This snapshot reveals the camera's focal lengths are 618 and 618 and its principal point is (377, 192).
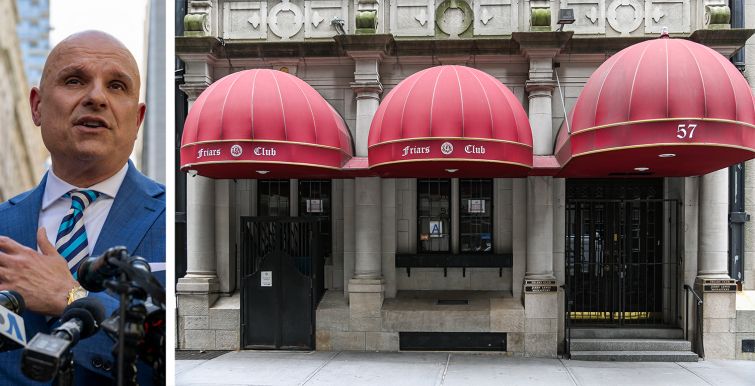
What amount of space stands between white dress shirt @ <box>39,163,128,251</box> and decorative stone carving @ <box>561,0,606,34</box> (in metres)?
10.1

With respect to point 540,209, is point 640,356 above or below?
below

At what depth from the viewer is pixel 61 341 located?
2627 mm

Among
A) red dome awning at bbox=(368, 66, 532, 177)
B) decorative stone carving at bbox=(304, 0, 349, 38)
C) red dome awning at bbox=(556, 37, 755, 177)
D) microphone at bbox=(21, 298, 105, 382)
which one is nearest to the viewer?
microphone at bbox=(21, 298, 105, 382)

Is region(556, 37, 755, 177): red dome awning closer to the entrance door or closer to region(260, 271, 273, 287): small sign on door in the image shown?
the entrance door

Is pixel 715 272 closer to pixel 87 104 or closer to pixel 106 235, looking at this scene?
pixel 106 235

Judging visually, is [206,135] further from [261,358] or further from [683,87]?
[683,87]

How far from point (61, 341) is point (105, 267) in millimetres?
386

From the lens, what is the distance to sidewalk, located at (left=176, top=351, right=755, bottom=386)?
930cm

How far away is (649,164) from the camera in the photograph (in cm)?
1002

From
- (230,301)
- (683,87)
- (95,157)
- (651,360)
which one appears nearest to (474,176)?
(683,87)

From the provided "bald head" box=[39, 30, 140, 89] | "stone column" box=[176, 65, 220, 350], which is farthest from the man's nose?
"stone column" box=[176, 65, 220, 350]

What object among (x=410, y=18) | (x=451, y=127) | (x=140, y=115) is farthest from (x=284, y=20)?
(x=140, y=115)

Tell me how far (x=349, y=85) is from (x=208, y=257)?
431 centimetres

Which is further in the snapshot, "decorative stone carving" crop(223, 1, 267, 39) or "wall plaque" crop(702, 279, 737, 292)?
"decorative stone carving" crop(223, 1, 267, 39)
